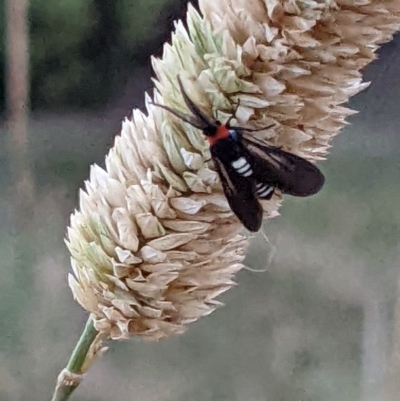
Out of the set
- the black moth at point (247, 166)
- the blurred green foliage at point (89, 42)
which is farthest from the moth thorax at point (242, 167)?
the blurred green foliage at point (89, 42)

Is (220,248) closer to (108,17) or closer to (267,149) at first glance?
(267,149)

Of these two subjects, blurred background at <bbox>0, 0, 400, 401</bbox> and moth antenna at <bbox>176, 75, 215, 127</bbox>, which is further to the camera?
blurred background at <bbox>0, 0, 400, 401</bbox>

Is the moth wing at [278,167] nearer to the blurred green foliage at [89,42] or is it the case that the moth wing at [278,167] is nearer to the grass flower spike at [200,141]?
the grass flower spike at [200,141]

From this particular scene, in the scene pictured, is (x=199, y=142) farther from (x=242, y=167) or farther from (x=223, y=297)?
(x=223, y=297)

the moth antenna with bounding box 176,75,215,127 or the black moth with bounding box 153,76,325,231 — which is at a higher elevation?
the moth antenna with bounding box 176,75,215,127

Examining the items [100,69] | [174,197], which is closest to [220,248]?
[174,197]

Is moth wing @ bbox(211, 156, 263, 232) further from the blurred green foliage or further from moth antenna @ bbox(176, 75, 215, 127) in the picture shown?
the blurred green foliage

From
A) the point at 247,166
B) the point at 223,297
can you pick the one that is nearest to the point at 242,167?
the point at 247,166

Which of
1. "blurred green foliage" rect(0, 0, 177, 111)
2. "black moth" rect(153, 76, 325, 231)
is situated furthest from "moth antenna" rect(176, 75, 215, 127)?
"blurred green foliage" rect(0, 0, 177, 111)
